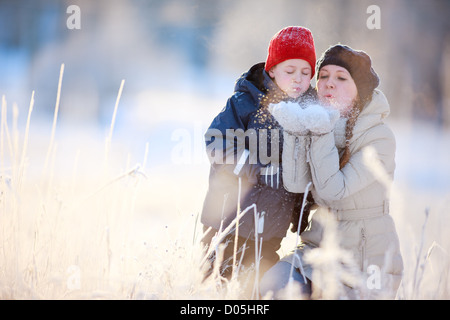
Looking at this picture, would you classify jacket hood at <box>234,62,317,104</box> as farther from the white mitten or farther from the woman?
the white mitten

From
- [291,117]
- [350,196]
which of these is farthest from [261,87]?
[350,196]

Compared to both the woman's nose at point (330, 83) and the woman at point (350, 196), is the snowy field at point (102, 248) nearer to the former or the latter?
the woman at point (350, 196)

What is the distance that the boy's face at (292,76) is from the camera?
2.37m

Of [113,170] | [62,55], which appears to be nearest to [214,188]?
[113,170]

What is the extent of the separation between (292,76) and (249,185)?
0.58 meters

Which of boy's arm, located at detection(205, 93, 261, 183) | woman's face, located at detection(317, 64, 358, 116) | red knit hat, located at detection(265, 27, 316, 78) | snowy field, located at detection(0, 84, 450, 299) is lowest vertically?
snowy field, located at detection(0, 84, 450, 299)

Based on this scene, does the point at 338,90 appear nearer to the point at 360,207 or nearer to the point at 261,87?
the point at 261,87

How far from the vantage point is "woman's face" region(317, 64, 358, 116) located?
7.65ft

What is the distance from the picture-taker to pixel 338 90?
7.68 ft

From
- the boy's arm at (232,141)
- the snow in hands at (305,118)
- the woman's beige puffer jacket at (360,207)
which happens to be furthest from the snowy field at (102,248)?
the snow in hands at (305,118)

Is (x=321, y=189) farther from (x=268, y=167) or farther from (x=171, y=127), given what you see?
(x=171, y=127)

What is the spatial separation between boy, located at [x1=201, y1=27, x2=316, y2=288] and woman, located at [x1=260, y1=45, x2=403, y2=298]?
135mm

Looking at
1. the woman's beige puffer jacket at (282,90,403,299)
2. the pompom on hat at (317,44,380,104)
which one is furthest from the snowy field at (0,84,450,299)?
the pompom on hat at (317,44,380,104)

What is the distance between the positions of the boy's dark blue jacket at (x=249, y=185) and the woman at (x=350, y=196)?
15cm
